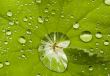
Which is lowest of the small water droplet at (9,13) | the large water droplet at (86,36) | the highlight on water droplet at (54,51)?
the highlight on water droplet at (54,51)

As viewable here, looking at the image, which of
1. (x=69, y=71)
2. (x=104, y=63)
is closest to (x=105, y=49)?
(x=104, y=63)

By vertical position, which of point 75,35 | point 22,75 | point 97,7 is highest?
point 97,7

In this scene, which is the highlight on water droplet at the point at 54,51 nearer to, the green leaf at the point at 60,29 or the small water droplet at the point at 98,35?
the green leaf at the point at 60,29

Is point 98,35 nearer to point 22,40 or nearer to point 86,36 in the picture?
point 86,36

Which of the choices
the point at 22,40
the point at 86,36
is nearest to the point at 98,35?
the point at 86,36

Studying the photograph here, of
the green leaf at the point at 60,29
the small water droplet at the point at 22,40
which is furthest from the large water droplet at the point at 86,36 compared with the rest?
the small water droplet at the point at 22,40

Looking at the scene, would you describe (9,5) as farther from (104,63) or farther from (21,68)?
(104,63)

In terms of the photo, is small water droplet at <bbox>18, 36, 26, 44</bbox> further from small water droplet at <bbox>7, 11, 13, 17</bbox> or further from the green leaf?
small water droplet at <bbox>7, 11, 13, 17</bbox>
